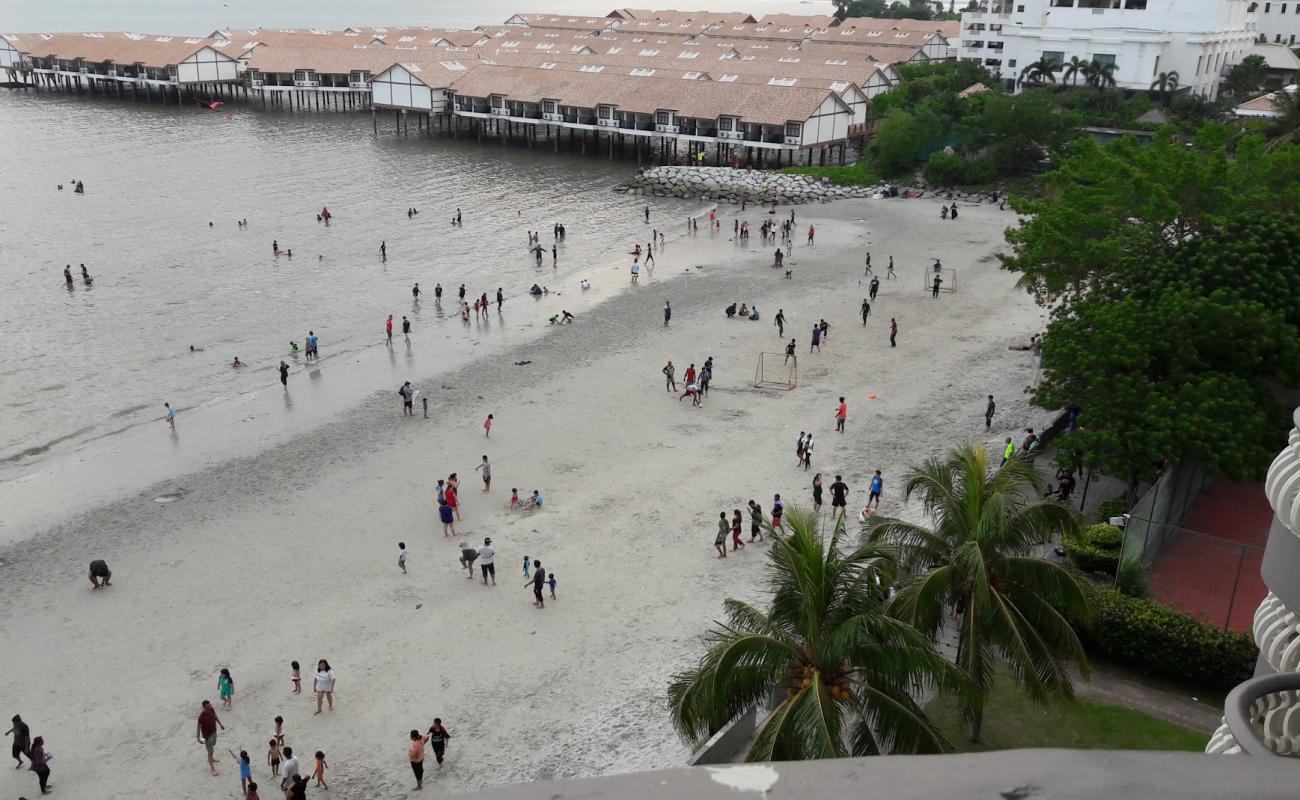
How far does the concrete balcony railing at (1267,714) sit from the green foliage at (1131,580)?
1608cm

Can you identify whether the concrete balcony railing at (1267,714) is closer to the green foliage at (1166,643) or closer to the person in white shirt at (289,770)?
the green foliage at (1166,643)

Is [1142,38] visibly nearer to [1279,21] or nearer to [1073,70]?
[1073,70]

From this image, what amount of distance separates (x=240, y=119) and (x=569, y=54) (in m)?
31.2

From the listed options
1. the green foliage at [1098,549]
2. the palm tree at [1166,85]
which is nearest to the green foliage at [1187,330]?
the green foliage at [1098,549]

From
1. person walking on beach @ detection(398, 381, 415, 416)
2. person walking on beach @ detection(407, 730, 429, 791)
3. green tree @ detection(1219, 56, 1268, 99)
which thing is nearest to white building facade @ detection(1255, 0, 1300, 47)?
green tree @ detection(1219, 56, 1268, 99)

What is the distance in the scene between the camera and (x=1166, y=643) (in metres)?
18.5

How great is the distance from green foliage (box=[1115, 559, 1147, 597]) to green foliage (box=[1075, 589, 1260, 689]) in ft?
1.87

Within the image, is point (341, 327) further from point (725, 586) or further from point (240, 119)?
point (240, 119)

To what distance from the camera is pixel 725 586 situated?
23.0 m

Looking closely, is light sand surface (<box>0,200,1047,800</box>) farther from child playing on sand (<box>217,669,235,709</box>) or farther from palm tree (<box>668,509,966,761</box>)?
palm tree (<box>668,509,966,761</box>)

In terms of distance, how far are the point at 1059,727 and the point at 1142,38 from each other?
72.4 m

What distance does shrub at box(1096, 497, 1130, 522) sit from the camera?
23.6 m

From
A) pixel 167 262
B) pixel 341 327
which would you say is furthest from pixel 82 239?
pixel 341 327

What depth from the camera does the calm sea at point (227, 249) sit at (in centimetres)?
3678
